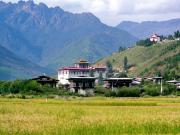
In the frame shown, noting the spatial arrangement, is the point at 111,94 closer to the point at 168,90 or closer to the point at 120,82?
the point at 168,90

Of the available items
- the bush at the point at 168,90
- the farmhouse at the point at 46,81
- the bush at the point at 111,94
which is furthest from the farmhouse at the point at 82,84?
the bush at the point at 111,94

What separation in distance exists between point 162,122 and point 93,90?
4074 inches

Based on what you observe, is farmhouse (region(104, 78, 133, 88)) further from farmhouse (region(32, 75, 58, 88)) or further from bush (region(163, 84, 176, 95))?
farmhouse (region(32, 75, 58, 88))

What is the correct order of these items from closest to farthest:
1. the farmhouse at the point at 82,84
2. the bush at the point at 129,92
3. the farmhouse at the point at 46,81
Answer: the bush at the point at 129,92, the farmhouse at the point at 82,84, the farmhouse at the point at 46,81

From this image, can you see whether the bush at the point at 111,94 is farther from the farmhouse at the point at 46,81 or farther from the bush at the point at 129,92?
the farmhouse at the point at 46,81

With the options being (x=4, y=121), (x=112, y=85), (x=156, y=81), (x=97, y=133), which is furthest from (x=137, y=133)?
(x=156, y=81)

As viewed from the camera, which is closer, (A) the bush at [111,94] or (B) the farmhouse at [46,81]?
(A) the bush at [111,94]

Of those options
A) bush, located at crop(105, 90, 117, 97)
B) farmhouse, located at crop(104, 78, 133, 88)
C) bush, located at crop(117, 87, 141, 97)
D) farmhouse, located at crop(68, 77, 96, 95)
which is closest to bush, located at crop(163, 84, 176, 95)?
bush, located at crop(117, 87, 141, 97)

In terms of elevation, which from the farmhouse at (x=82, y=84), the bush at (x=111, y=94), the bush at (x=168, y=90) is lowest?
the bush at (x=111, y=94)

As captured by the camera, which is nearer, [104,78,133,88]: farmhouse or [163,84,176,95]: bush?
[163,84,176,95]: bush

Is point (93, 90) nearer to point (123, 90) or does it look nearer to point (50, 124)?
point (123, 90)

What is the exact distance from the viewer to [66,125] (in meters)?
32.4

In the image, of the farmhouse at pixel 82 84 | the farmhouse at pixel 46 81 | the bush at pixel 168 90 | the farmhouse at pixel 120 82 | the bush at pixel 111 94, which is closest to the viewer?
the bush at pixel 111 94

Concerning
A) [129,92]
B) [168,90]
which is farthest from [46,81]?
[129,92]
